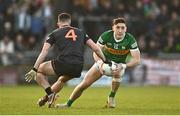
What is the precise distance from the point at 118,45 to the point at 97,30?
14.6 metres

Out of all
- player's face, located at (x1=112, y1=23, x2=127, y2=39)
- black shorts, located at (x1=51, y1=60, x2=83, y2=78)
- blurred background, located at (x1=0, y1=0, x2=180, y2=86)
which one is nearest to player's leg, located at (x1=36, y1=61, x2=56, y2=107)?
black shorts, located at (x1=51, y1=60, x2=83, y2=78)

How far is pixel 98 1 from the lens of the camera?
32.5 meters

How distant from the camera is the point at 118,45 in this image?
17.0 meters

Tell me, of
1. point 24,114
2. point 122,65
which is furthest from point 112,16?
point 24,114

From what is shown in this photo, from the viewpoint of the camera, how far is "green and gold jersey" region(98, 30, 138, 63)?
666 inches

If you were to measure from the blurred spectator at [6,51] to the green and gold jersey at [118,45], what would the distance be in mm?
14200

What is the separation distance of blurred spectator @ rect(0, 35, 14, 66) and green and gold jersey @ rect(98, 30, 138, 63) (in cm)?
1420

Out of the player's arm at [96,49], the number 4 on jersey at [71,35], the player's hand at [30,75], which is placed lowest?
the player's hand at [30,75]

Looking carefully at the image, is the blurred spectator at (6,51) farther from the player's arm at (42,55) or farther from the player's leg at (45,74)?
the player's arm at (42,55)

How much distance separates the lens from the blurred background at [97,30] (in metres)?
30.8

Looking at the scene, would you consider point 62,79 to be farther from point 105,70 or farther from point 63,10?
point 63,10

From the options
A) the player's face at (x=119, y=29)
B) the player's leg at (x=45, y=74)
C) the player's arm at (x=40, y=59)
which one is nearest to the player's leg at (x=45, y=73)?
the player's leg at (x=45, y=74)

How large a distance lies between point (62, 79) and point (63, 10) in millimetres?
15604

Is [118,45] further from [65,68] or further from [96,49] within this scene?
[65,68]
